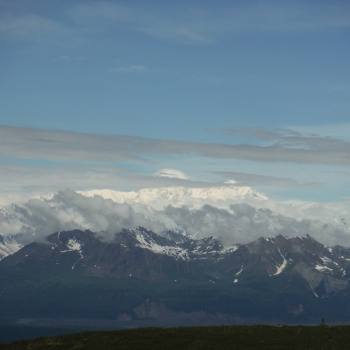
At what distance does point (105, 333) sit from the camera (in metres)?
119

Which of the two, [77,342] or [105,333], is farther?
[105,333]

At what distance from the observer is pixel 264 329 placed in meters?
117

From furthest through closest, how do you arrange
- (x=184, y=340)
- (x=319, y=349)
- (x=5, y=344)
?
(x=5, y=344) < (x=184, y=340) < (x=319, y=349)

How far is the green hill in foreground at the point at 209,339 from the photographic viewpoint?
336 feet

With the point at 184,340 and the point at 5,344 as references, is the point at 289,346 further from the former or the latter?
the point at 5,344

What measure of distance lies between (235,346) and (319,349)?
11141 mm

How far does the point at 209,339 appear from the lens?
107562 mm

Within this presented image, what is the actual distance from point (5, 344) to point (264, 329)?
38.1 m

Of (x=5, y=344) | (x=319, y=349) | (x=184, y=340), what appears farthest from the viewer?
(x=5, y=344)

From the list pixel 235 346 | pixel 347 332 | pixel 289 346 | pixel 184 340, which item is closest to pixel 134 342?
pixel 184 340

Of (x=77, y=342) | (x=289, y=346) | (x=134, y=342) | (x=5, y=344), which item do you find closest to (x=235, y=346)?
(x=289, y=346)

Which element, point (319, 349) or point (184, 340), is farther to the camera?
point (184, 340)

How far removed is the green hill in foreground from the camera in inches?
4038

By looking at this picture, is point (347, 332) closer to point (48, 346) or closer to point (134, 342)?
point (134, 342)
